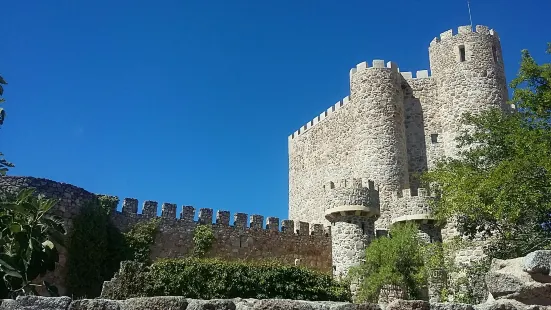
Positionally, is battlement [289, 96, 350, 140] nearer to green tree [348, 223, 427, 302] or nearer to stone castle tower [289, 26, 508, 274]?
stone castle tower [289, 26, 508, 274]

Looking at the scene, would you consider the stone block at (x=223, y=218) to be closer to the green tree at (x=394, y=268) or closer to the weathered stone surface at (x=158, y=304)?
the green tree at (x=394, y=268)

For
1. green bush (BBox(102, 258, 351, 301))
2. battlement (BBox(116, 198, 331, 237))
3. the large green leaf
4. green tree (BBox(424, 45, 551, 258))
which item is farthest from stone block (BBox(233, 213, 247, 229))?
the large green leaf

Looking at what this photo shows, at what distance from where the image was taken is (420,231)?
79.4 ft

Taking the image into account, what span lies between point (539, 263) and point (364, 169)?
23042 mm

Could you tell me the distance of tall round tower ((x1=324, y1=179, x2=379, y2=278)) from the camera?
2359 centimetres

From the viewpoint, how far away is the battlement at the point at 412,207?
24172 millimetres

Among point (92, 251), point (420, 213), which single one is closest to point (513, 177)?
point (420, 213)

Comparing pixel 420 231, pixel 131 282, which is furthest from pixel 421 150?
pixel 131 282

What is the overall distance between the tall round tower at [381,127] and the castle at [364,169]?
50 millimetres

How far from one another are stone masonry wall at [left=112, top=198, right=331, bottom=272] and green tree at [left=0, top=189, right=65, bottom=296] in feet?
40.1

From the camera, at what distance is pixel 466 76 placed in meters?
29.5

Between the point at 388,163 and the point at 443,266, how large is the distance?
8.87 metres

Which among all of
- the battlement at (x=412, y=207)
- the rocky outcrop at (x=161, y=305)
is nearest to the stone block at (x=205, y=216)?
the battlement at (x=412, y=207)

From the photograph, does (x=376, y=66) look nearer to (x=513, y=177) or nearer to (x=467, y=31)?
(x=467, y=31)
